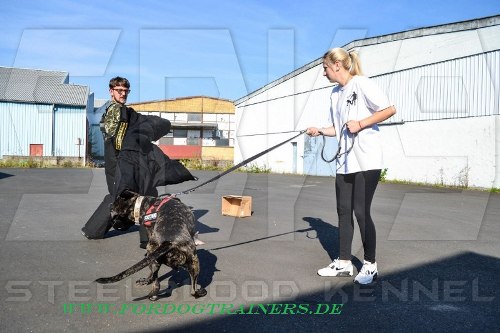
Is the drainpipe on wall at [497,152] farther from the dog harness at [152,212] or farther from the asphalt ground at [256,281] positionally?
the dog harness at [152,212]

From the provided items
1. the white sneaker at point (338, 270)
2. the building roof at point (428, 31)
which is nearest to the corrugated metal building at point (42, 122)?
the building roof at point (428, 31)

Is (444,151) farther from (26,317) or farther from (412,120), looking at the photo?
(26,317)

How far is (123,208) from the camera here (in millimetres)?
4570

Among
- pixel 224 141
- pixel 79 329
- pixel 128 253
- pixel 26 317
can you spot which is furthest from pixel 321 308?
pixel 224 141

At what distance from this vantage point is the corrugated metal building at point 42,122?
32.6m

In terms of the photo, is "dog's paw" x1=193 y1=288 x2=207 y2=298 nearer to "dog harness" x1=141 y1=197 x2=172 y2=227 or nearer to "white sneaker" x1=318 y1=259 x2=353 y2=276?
"dog harness" x1=141 y1=197 x2=172 y2=227

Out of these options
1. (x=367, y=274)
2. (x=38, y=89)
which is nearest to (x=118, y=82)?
(x=367, y=274)

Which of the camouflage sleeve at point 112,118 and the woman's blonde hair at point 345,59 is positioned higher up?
the woman's blonde hair at point 345,59

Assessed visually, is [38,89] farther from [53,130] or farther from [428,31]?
[428,31]

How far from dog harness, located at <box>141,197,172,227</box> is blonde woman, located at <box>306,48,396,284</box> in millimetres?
1728

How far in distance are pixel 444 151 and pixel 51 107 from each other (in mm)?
26730

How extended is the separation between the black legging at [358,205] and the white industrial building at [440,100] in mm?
14086

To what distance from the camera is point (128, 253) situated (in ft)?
17.7

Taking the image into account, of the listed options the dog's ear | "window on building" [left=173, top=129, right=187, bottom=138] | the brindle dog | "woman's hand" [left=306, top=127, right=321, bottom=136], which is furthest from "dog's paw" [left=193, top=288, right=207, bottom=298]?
"window on building" [left=173, top=129, right=187, bottom=138]
